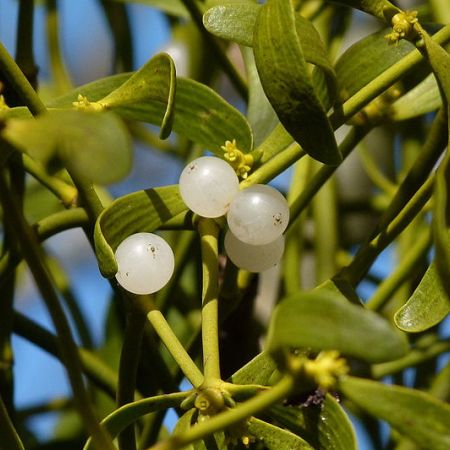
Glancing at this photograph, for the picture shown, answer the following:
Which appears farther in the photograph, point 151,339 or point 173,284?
point 173,284

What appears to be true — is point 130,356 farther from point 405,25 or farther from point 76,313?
point 76,313

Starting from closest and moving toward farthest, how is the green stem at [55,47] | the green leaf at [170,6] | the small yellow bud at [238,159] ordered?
the small yellow bud at [238,159] < the green leaf at [170,6] < the green stem at [55,47]

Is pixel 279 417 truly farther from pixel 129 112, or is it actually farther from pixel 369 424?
pixel 369 424

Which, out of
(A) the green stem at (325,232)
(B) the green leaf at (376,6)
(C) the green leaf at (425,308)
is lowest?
(A) the green stem at (325,232)

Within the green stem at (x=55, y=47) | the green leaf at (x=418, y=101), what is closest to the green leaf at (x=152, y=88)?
the green leaf at (x=418, y=101)

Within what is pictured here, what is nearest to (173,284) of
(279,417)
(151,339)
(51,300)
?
(151,339)

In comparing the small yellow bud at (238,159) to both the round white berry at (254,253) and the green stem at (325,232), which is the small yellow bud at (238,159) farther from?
the green stem at (325,232)

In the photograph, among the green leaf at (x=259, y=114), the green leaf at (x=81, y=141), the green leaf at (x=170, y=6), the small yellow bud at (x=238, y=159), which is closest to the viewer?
the green leaf at (x=81, y=141)
